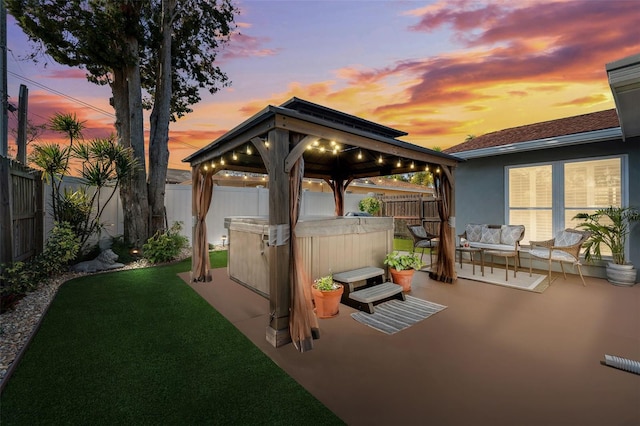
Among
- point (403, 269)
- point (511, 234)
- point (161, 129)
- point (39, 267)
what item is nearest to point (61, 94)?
point (161, 129)

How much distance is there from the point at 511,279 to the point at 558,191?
246 centimetres

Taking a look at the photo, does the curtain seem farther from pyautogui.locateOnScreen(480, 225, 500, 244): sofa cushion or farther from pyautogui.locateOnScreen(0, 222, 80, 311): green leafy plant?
pyautogui.locateOnScreen(0, 222, 80, 311): green leafy plant

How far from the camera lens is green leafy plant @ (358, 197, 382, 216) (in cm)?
1162

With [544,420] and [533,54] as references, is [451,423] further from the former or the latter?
[533,54]

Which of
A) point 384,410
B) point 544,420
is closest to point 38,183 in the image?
point 384,410

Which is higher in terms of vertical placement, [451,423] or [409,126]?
[409,126]

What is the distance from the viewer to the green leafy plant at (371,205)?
1162 centimetres

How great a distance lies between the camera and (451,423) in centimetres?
170

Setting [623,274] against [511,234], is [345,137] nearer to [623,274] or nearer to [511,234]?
[511,234]

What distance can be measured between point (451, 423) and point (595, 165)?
6676 mm

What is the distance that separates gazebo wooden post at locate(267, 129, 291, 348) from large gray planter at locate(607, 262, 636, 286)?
611cm

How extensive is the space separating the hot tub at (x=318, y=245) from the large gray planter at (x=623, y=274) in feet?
13.5

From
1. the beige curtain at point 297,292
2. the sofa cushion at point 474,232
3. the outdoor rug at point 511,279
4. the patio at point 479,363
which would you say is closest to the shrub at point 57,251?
the patio at point 479,363

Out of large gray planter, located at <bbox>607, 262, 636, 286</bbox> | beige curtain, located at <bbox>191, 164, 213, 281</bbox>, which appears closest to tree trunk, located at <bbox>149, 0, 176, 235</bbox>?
beige curtain, located at <bbox>191, 164, 213, 281</bbox>
